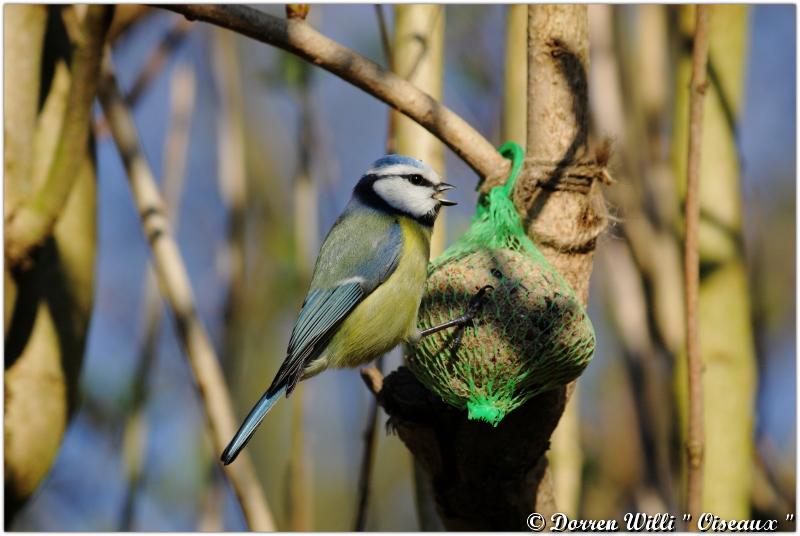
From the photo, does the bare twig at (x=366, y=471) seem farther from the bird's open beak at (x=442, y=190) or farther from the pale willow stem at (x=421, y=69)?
the bird's open beak at (x=442, y=190)

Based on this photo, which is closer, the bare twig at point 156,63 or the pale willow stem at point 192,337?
the pale willow stem at point 192,337

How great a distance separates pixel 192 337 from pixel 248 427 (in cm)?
43

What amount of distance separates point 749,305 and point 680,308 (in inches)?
17.4

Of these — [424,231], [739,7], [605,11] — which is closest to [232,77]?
[424,231]

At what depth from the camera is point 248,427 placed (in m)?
2.24

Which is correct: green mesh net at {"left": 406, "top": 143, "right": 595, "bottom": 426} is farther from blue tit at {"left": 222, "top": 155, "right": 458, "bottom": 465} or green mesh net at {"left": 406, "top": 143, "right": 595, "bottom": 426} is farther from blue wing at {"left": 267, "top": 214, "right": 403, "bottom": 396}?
blue wing at {"left": 267, "top": 214, "right": 403, "bottom": 396}

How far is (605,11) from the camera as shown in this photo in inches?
122

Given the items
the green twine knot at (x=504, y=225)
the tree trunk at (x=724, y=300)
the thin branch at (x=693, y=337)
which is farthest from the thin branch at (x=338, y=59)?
the tree trunk at (x=724, y=300)

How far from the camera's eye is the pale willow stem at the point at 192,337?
2498 mm

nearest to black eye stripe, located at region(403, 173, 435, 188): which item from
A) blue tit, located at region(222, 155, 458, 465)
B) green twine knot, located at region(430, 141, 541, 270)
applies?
blue tit, located at region(222, 155, 458, 465)

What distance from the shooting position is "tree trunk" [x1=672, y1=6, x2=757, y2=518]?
8.13ft

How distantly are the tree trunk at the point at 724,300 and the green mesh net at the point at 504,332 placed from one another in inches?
24.4

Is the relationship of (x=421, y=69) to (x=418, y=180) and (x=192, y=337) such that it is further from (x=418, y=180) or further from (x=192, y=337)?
(x=192, y=337)

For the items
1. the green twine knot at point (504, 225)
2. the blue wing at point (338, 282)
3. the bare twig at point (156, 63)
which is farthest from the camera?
the bare twig at point (156, 63)
